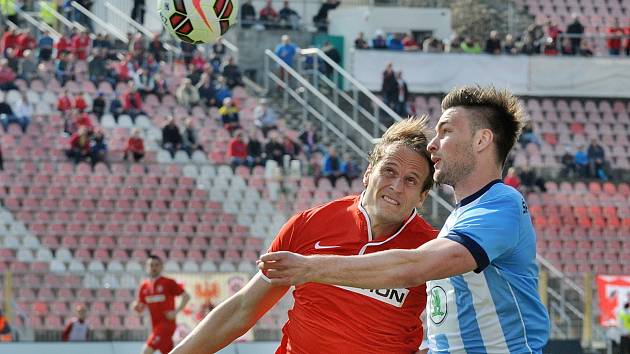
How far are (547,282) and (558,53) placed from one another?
420 inches

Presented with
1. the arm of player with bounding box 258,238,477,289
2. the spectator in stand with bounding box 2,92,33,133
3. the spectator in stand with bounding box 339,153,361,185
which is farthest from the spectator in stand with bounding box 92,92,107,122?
the arm of player with bounding box 258,238,477,289

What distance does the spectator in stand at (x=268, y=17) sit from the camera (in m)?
30.0

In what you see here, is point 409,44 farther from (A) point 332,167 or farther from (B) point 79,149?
(B) point 79,149

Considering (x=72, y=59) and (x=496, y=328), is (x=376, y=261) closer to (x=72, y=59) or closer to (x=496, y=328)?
(x=496, y=328)

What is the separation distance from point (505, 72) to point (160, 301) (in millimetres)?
15916

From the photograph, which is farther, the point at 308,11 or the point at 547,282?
the point at 308,11

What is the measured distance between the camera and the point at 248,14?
98.7ft

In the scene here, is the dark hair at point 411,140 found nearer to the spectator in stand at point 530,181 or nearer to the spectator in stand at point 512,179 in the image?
the spectator in stand at point 512,179

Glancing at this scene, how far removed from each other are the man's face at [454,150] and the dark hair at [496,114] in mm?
38

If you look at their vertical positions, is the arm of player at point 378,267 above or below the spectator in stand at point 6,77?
above

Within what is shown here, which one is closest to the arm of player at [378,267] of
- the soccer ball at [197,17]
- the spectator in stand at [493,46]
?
the soccer ball at [197,17]

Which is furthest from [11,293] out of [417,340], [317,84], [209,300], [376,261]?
[376,261]

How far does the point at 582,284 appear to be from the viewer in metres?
22.3

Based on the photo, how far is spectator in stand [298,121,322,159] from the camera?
25.4 metres
